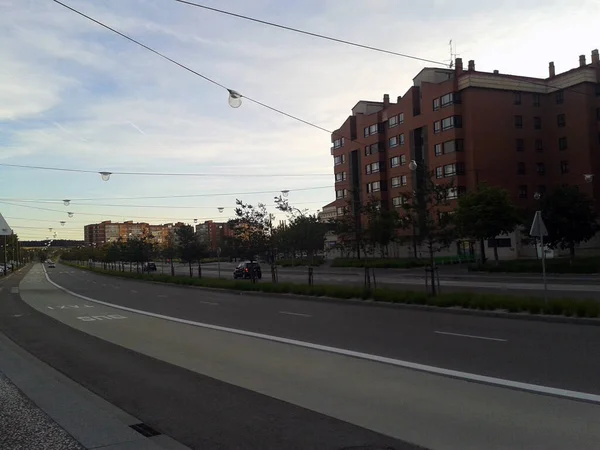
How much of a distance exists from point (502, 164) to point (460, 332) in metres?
52.7

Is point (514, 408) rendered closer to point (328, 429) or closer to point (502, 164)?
point (328, 429)

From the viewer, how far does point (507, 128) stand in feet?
201

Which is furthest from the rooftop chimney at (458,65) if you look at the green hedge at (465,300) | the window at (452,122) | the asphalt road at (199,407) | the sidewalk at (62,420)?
the sidewalk at (62,420)

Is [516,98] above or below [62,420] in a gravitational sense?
above

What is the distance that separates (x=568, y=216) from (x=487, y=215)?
18.6 feet

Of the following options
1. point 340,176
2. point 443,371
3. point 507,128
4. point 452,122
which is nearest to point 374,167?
point 340,176

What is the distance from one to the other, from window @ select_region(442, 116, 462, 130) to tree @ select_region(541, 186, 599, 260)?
2185cm

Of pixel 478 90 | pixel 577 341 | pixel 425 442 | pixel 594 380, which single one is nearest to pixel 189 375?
pixel 425 442

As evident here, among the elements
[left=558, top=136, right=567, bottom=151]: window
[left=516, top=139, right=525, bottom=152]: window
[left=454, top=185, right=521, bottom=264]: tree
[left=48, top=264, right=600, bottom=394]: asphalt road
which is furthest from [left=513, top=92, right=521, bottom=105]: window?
[left=48, top=264, right=600, bottom=394]: asphalt road

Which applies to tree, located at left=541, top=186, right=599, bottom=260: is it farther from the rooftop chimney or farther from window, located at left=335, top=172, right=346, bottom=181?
window, located at left=335, top=172, right=346, bottom=181

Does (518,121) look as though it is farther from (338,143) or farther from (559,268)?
(559,268)

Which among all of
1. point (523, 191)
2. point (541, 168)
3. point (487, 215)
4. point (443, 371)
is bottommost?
point (443, 371)

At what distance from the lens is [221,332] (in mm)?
13500

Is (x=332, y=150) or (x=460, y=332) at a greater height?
(x=332, y=150)
